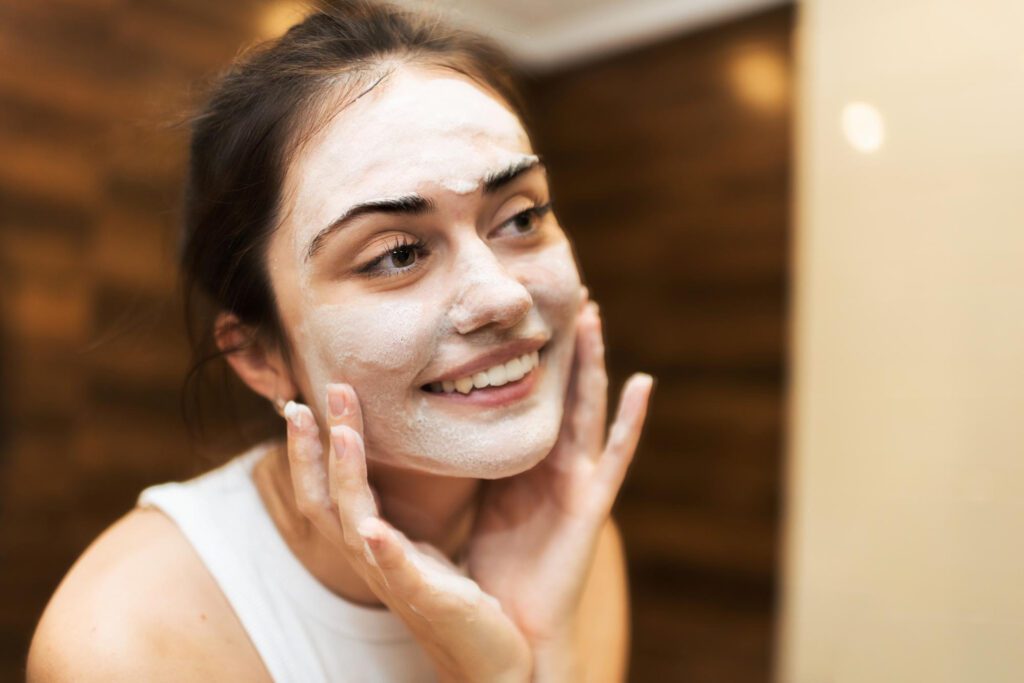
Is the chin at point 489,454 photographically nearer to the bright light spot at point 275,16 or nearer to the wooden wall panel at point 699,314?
the wooden wall panel at point 699,314

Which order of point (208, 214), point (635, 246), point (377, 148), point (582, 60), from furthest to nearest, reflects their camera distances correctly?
1. point (582, 60)
2. point (635, 246)
3. point (208, 214)
4. point (377, 148)

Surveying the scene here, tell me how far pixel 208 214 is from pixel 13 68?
40.1 inches

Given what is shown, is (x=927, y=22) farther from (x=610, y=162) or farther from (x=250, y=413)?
(x=610, y=162)

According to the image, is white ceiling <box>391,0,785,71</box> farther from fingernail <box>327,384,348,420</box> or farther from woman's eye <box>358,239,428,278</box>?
fingernail <box>327,384,348,420</box>

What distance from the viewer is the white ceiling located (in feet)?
7.32

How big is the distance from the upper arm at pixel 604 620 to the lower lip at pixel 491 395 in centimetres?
26

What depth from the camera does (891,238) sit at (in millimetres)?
1012

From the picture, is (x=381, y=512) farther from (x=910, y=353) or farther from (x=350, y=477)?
(x=910, y=353)

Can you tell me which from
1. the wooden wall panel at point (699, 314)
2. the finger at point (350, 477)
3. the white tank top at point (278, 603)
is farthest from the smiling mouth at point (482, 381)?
the wooden wall panel at point (699, 314)

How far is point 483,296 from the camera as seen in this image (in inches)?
30.6

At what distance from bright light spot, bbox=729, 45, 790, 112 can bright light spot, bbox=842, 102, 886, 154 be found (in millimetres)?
1089

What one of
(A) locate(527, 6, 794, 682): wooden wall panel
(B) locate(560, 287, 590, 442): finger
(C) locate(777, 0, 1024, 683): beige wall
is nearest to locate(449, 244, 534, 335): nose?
(B) locate(560, 287, 590, 442): finger

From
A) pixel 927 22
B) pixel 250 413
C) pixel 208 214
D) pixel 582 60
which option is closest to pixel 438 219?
pixel 208 214

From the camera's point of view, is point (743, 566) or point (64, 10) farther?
point (743, 566)
